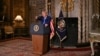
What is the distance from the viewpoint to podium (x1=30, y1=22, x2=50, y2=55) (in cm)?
799

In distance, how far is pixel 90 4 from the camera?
10297 mm

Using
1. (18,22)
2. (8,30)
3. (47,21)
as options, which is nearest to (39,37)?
(47,21)

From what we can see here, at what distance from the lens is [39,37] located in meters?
8.04

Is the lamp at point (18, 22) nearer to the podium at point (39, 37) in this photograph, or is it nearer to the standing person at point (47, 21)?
the standing person at point (47, 21)

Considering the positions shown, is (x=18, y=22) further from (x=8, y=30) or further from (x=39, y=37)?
(x=39, y=37)

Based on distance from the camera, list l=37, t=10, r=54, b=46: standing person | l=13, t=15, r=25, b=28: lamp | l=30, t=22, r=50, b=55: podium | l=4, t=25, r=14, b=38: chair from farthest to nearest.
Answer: l=13, t=15, r=25, b=28: lamp < l=4, t=25, r=14, b=38: chair < l=37, t=10, r=54, b=46: standing person < l=30, t=22, r=50, b=55: podium

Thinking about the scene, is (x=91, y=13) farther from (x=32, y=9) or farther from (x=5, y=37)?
(x=5, y=37)

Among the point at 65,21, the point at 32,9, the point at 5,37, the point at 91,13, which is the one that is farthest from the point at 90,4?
the point at 5,37

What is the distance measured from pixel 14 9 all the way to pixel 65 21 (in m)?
5.56

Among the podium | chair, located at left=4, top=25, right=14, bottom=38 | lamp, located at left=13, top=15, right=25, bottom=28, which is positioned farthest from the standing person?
lamp, located at left=13, top=15, right=25, bottom=28

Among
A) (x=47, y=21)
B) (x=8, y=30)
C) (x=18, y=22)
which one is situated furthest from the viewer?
(x=18, y=22)

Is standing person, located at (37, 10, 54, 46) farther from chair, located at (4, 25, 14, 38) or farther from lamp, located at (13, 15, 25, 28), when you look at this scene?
lamp, located at (13, 15, 25, 28)

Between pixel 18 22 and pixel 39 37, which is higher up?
pixel 18 22

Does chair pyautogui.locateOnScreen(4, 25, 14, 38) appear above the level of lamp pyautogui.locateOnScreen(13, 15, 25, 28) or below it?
below
